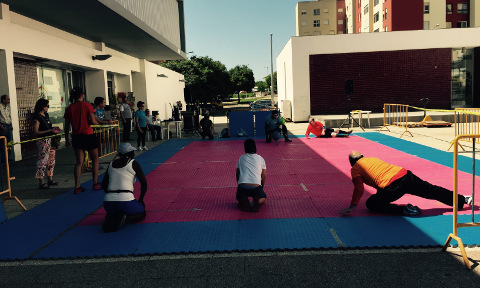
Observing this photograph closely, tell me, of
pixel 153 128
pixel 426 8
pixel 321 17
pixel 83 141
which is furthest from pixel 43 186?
pixel 321 17

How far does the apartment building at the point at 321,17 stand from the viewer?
81.3 meters

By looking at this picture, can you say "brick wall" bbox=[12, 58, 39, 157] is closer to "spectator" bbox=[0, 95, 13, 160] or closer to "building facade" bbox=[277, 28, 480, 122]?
"spectator" bbox=[0, 95, 13, 160]

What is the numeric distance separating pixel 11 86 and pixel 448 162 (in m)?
12.6

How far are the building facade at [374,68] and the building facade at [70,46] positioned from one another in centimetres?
905

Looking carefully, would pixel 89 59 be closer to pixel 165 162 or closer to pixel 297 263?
pixel 165 162

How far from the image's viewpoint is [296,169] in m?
10.6

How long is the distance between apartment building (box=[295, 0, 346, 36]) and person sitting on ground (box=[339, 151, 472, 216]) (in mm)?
78813

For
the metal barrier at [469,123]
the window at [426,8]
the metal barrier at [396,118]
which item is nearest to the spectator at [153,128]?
the metal barrier at [396,118]

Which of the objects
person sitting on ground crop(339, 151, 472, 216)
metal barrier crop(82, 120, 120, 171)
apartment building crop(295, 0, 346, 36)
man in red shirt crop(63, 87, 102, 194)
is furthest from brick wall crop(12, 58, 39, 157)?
apartment building crop(295, 0, 346, 36)

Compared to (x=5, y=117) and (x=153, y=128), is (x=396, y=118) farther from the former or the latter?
(x=5, y=117)

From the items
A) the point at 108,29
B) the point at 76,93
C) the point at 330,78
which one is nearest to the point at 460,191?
the point at 76,93

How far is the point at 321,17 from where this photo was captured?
273ft

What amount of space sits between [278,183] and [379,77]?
22748 mm

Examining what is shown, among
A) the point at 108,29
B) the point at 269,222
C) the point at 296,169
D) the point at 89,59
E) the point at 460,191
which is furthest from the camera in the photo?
the point at 89,59
